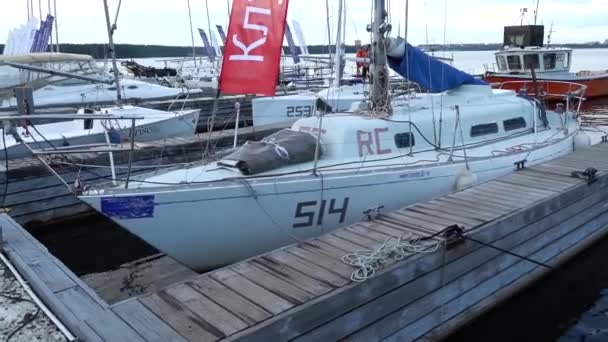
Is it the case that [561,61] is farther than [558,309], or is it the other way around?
[561,61]

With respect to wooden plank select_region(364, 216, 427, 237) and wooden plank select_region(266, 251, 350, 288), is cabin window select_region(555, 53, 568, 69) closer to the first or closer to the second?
wooden plank select_region(364, 216, 427, 237)

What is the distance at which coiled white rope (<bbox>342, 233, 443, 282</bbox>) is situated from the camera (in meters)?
4.90

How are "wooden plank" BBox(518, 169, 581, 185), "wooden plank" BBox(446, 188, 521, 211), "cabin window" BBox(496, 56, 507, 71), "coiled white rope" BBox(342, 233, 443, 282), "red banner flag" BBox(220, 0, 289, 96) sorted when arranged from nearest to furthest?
"coiled white rope" BBox(342, 233, 443, 282) < "red banner flag" BBox(220, 0, 289, 96) < "wooden plank" BBox(446, 188, 521, 211) < "wooden plank" BBox(518, 169, 581, 185) < "cabin window" BBox(496, 56, 507, 71)

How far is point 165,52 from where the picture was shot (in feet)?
356

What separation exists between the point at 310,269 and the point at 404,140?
12.5 feet

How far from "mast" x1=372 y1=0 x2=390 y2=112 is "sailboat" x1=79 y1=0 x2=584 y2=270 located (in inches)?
0.7

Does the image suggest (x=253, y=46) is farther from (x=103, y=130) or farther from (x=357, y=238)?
(x=103, y=130)

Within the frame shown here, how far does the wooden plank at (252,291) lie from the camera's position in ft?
14.4

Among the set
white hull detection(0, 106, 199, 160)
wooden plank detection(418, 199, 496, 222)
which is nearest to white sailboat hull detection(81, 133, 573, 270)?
wooden plank detection(418, 199, 496, 222)

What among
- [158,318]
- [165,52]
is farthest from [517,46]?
[165,52]

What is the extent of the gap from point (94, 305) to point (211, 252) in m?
2.39

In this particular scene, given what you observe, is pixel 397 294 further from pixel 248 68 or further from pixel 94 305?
pixel 248 68

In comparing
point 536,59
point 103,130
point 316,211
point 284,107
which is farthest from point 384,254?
point 536,59

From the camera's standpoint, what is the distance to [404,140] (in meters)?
8.32
